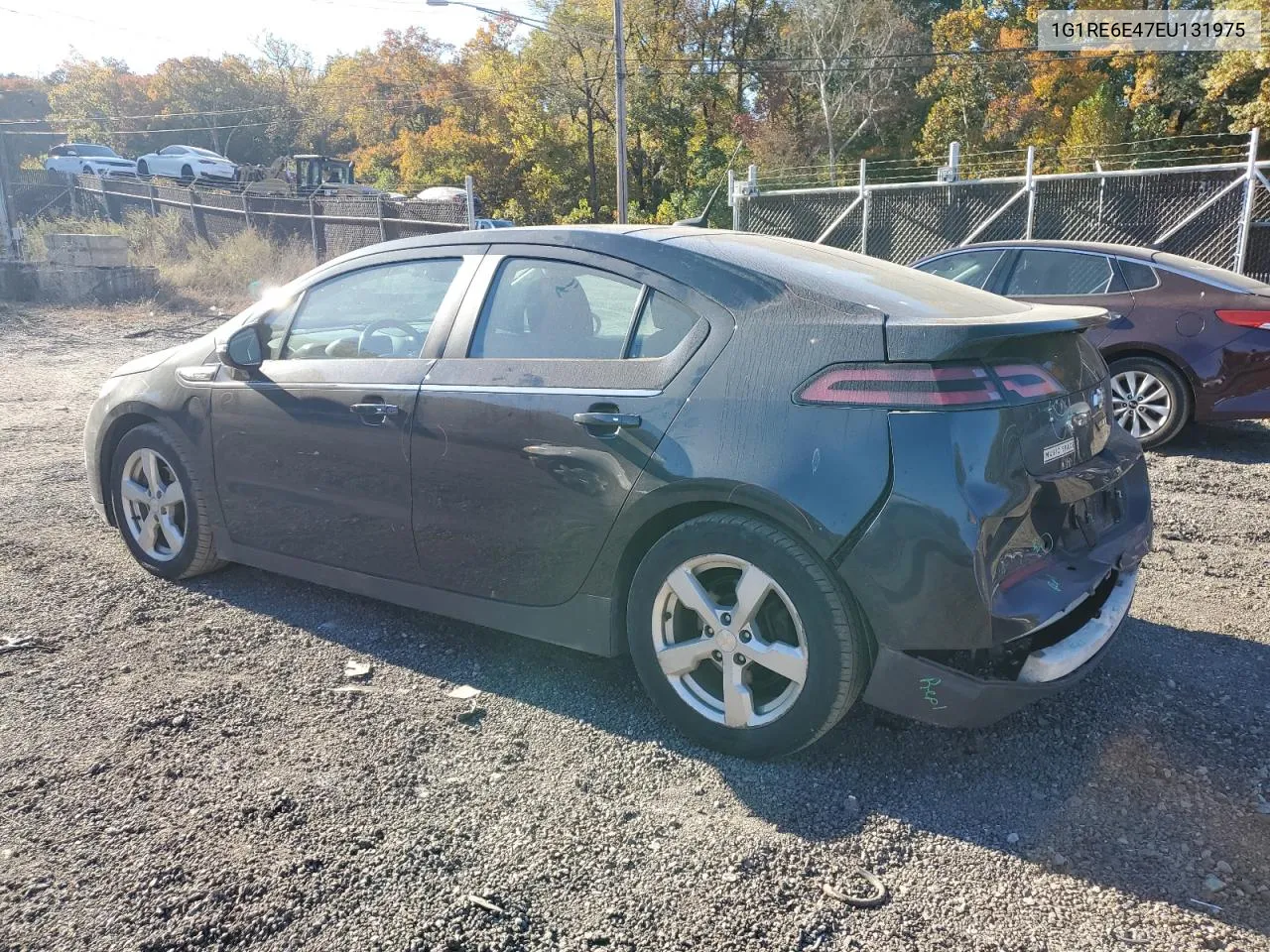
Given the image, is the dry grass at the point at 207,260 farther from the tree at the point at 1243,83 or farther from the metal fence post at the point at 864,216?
the tree at the point at 1243,83

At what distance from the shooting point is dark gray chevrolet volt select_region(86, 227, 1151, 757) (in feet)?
8.80

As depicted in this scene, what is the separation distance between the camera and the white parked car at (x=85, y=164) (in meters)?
38.4

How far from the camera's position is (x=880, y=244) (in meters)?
15.9

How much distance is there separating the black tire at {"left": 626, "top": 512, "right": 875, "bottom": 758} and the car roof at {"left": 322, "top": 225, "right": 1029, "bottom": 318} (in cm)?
73

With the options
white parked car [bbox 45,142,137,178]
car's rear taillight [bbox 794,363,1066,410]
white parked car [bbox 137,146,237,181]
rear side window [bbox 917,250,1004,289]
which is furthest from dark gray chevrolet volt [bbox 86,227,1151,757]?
white parked car [bbox 45,142,137,178]

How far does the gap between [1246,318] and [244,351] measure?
21.7ft

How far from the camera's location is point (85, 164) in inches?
1510

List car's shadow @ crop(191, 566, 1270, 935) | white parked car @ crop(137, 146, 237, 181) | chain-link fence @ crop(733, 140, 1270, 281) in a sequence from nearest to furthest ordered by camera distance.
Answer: car's shadow @ crop(191, 566, 1270, 935) → chain-link fence @ crop(733, 140, 1270, 281) → white parked car @ crop(137, 146, 237, 181)

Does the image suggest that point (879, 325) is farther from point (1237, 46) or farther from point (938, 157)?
point (938, 157)

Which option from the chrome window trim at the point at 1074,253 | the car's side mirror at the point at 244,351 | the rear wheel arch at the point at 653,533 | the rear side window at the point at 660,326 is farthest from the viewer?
the chrome window trim at the point at 1074,253

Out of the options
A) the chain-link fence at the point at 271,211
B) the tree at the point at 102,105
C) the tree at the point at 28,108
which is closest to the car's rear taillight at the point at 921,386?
the chain-link fence at the point at 271,211

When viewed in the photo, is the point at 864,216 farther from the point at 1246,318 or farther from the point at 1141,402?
the point at 1246,318

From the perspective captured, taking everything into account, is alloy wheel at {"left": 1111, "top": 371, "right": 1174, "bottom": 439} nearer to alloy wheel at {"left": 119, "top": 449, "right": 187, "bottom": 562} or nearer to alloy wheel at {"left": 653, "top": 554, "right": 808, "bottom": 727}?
alloy wheel at {"left": 653, "top": 554, "right": 808, "bottom": 727}

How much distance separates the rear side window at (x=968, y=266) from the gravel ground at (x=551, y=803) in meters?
4.44
